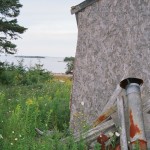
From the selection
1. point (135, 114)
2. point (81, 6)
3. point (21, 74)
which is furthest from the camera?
point (21, 74)

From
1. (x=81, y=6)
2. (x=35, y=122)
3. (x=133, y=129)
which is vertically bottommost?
(x=133, y=129)

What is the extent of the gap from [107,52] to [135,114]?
2.29m

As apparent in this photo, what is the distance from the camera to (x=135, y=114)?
6.37m

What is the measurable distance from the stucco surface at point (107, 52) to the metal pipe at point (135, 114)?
52 centimetres

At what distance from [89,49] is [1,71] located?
601 inches

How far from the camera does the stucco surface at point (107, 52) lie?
7.66m

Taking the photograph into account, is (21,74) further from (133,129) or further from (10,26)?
(133,129)

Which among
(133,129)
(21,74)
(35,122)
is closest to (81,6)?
(35,122)

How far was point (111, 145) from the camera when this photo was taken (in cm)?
649

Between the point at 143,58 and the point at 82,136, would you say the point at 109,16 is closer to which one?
the point at 143,58

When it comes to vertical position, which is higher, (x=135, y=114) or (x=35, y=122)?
(x=35, y=122)

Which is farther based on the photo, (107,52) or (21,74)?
(21,74)

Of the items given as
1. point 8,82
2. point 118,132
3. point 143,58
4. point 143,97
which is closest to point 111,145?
point 118,132

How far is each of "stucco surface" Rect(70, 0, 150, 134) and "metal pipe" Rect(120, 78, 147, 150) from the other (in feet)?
1.72
